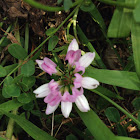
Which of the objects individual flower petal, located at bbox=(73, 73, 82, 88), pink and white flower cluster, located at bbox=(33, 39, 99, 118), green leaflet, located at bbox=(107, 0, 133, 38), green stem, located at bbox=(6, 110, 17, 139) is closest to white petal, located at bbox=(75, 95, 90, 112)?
pink and white flower cluster, located at bbox=(33, 39, 99, 118)

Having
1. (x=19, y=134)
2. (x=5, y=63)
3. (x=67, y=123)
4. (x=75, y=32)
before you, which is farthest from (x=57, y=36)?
(x=19, y=134)

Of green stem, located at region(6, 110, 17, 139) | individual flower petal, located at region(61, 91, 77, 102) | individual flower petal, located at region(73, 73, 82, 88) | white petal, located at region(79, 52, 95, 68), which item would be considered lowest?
green stem, located at region(6, 110, 17, 139)

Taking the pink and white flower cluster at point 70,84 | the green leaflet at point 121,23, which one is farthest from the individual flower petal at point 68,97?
the green leaflet at point 121,23

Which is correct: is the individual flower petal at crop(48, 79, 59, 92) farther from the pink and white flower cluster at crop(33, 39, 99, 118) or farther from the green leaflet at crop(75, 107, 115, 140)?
the green leaflet at crop(75, 107, 115, 140)

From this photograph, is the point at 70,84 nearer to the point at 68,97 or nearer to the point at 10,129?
the point at 68,97

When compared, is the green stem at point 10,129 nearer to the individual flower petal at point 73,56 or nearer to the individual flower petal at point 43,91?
the individual flower petal at point 43,91

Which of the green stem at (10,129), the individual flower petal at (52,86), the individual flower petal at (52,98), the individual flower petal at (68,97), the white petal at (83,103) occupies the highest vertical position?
the individual flower petal at (52,86)

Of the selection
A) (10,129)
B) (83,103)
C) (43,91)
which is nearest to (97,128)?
(83,103)

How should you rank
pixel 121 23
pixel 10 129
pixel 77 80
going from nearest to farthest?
1. pixel 77 80
2. pixel 121 23
3. pixel 10 129

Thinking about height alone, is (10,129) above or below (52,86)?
below
